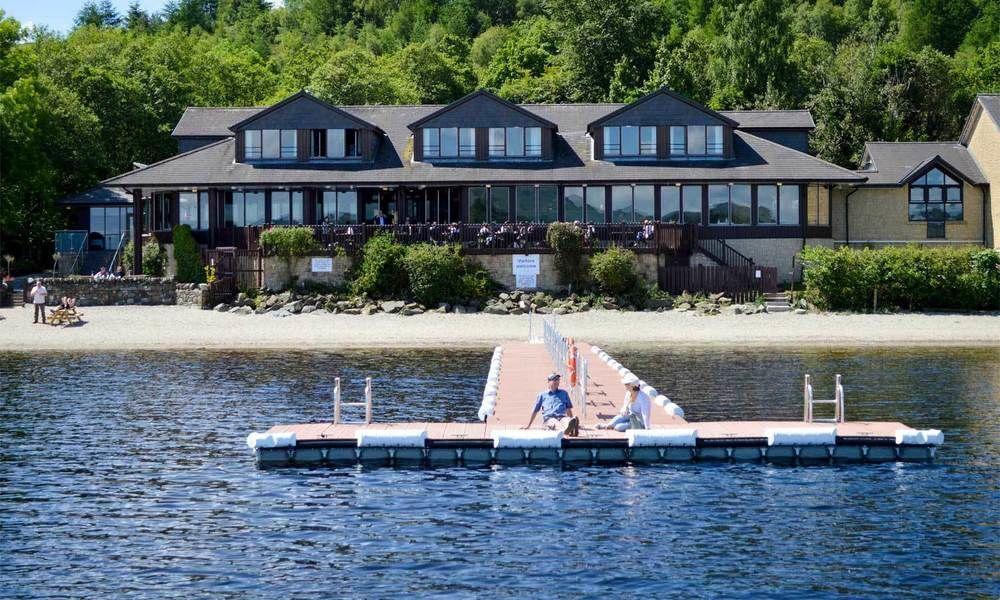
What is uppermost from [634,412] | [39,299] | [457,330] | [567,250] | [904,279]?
[567,250]

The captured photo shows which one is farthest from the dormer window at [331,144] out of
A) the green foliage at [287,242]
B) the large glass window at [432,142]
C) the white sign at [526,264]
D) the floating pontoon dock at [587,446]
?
the floating pontoon dock at [587,446]

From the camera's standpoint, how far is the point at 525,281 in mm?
61812

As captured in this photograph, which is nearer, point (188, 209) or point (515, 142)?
point (188, 209)

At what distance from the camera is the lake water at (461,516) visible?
66.2ft

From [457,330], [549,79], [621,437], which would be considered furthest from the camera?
[549,79]

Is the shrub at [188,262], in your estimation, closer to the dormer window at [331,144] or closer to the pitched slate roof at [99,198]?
the dormer window at [331,144]

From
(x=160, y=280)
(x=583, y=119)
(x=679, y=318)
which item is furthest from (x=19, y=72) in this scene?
(x=679, y=318)

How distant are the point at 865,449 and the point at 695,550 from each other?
8.44 m

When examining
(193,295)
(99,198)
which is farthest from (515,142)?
(99,198)

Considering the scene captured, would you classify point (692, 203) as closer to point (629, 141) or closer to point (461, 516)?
point (629, 141)

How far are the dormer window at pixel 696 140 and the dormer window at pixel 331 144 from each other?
16.1m

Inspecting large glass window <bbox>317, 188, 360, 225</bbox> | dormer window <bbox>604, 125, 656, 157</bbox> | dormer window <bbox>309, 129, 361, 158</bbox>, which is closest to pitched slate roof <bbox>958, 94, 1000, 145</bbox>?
dormer window <bbox>604, 125, 656, 157</bbox>

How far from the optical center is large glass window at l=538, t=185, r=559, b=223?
66500 mm

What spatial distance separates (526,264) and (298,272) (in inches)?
418
